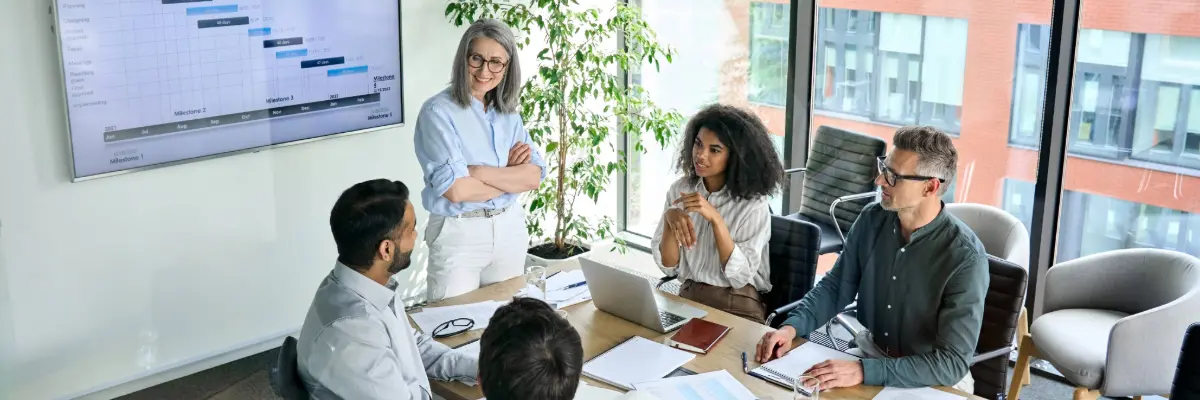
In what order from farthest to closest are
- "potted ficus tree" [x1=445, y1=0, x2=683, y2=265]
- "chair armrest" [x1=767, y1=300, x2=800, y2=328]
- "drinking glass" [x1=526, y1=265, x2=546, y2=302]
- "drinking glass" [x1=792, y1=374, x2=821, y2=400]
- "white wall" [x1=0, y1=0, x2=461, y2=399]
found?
1. "potted ficus tree" [x1=445, y1=0, x2=683, y2=265]
2. "white wall" [x1=0, y1=0, x2=461, y2=399]
3. "chair armrest" [x1=767, y1=300, x2=800, y2=328]
4. "drinking glass" [x1=526, y1=265, x2=546, y2=302]
5. "drinking glass" [x1=792, y1=374, x2=821, y2=400]

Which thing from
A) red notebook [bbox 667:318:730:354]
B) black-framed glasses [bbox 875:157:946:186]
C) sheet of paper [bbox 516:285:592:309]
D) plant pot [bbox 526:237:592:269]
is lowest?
plant pot [bbox 526:237:592:269]

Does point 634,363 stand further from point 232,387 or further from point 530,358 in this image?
point 232,387

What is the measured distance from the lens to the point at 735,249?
11.1 ft

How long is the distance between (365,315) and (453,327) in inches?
25.3

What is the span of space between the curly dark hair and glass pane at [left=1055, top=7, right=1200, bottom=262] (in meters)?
1.67

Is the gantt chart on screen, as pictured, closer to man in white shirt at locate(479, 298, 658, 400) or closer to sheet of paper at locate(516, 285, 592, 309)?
sheet of paper at locate(516, 285, 592, 309)

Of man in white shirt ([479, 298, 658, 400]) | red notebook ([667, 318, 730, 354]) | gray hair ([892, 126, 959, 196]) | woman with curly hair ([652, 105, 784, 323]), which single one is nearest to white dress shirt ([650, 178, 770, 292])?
woman with curly hair ([652, 105, 784, 323])

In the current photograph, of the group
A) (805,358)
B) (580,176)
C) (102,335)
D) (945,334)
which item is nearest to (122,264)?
(102,335)

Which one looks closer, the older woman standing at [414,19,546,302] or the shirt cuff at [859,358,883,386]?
the shirt cuff at [859,358,883,386]

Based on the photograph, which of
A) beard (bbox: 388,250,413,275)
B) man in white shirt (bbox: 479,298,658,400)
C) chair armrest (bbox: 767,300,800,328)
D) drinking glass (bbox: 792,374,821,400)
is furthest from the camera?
chair armrest (bbox: 767,300,800,328)

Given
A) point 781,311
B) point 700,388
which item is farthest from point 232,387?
point 700,388

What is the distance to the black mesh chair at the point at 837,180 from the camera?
472 centimetres

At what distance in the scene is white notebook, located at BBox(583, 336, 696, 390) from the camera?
2701mm

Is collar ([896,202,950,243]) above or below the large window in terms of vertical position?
below
